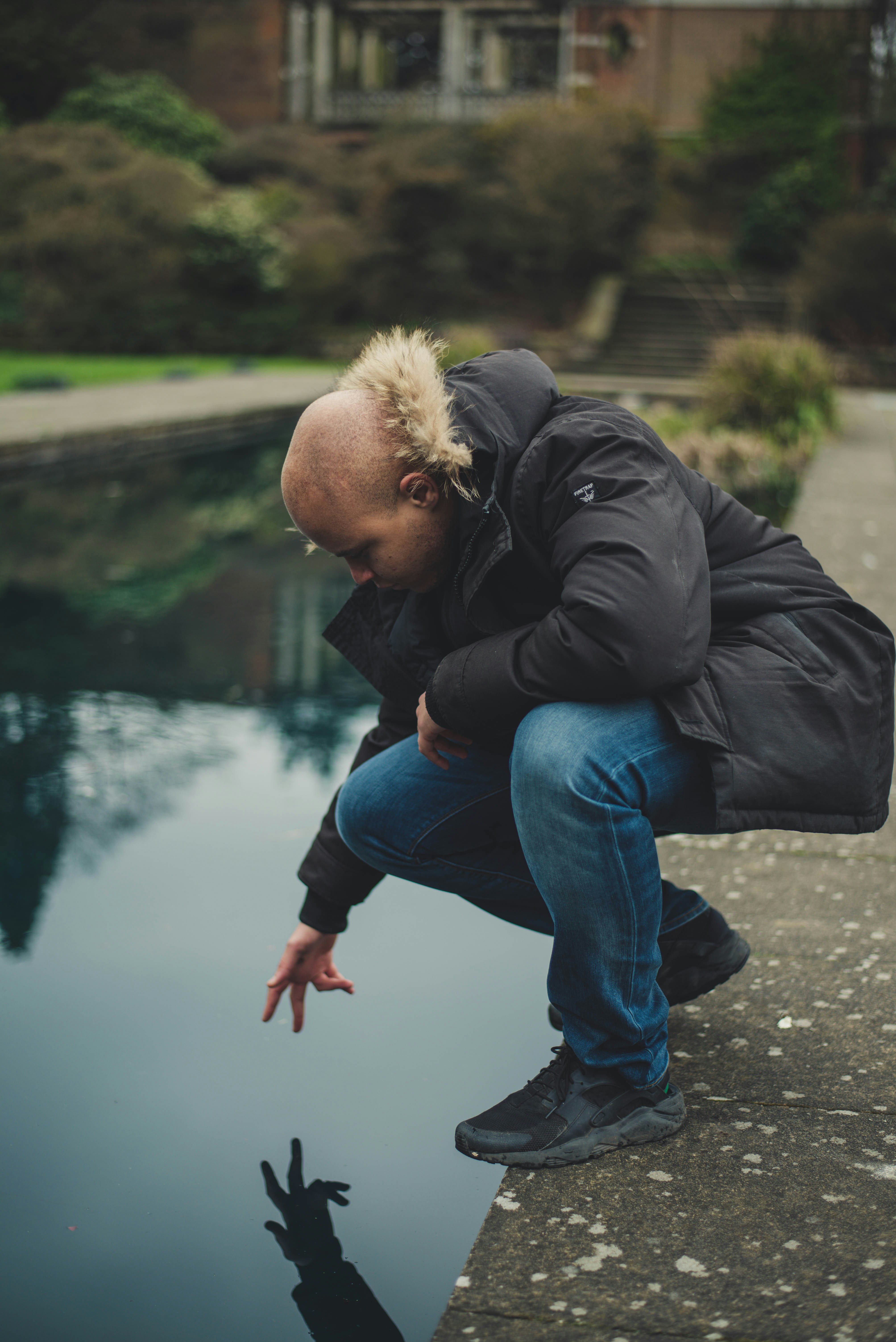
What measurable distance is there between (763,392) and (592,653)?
9.02 m

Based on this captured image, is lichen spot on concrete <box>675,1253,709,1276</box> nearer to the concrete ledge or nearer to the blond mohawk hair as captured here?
the blond mohawk hair

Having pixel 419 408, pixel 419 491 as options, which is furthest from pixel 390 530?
pixel 419 408

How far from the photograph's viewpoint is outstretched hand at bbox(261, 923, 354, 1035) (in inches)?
84.0

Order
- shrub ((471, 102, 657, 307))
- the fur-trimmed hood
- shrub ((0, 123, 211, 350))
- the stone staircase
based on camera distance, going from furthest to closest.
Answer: shrub ((471, 102, 657, 307)) < the stone staircase < shrub ((0, 123, 211, 350)) < the fur-trimmed hood

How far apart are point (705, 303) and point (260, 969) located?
2274cm

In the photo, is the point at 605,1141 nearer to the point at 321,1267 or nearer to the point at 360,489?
the point at 321,1267

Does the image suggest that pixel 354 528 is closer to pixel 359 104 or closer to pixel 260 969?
pixel 260 969

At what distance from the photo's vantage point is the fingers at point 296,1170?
6.21 ft

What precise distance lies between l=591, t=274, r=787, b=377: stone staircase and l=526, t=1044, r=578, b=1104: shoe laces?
1925 cm

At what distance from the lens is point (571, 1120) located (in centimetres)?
184

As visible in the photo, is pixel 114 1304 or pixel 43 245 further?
pixel 43 245

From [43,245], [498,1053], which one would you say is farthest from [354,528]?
[43,245]

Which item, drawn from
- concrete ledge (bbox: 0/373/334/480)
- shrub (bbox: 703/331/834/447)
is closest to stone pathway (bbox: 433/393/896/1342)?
concrete ledge (bbox: 0/373/334/480)

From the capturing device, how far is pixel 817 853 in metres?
2.98
